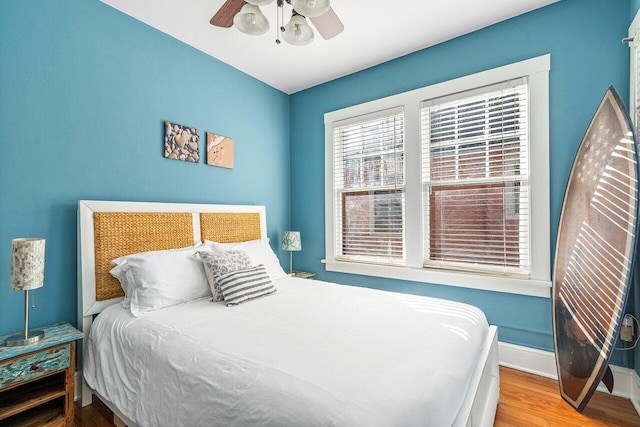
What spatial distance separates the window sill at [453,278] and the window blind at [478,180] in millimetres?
90

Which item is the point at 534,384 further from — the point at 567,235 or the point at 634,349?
the point at 567,235

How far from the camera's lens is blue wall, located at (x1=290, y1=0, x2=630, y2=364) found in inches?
83.4

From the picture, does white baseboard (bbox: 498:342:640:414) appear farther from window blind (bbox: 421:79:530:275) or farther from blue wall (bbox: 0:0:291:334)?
blue wall (bbox: 0:0:291:334)

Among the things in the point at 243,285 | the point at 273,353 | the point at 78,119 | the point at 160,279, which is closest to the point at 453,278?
the point at 243,285

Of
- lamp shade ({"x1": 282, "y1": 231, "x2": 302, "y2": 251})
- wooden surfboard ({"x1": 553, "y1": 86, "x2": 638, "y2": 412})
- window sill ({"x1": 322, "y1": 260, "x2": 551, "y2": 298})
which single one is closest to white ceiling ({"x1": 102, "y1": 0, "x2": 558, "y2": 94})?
wooden surfboard ({"x1": 553, "y1": 86, "x2": 638, "y2": 412})

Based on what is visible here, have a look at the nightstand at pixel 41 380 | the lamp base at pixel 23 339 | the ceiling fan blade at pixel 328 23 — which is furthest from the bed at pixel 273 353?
the ceiling fan blade at pixel 328 23

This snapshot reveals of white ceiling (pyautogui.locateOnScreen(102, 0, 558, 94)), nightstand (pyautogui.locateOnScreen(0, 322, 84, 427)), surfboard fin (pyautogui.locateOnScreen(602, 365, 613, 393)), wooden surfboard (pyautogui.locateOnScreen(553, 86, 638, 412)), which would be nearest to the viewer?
nightstand (pyautogui.locateOnScreen(0, 322, 84, 427))

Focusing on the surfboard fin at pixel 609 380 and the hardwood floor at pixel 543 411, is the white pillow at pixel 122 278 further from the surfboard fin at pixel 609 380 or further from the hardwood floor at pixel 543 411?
the surfboard fin at pixel 609 380

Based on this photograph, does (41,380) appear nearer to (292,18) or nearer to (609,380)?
(292,18)

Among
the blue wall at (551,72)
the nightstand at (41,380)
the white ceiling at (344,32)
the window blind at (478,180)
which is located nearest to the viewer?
the nightstand at (41,380)

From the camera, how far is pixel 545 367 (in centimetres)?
229

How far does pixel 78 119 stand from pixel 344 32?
7.19 ft

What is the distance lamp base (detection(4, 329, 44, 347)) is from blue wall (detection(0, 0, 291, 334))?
7.9 inches

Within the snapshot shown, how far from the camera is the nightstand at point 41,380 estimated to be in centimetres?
154
